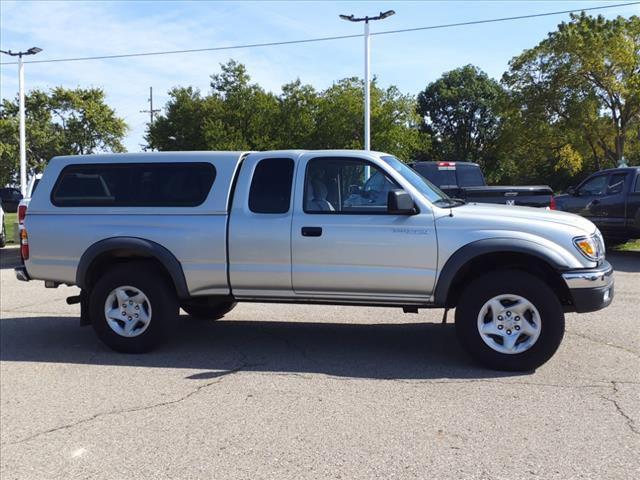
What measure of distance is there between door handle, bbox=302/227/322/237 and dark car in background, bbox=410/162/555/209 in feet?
20.5

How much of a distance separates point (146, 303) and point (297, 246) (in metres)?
1.66

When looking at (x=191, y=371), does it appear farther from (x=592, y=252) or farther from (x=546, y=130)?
(x=546, y=130)

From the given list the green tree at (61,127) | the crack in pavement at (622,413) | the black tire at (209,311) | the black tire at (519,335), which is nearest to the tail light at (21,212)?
the black tire at (209,311)

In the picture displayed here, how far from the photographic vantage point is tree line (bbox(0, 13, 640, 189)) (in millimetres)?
32031

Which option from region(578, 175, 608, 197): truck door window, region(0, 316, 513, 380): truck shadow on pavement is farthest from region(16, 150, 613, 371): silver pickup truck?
region(578, 175, 608, 197): truck door window

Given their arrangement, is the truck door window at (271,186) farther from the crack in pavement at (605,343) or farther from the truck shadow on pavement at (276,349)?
the crack in pavement at (605,343)

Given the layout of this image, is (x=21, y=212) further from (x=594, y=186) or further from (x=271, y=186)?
(x=594, y=186)

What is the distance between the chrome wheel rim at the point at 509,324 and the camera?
5.32 metres

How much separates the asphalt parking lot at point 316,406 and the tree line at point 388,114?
28.5m

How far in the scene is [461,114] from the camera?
58.9 m

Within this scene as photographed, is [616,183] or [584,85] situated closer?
[616,183]

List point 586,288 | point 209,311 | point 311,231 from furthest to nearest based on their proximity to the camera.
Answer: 1. point 209,311
2. point 311,231
3. point 586,288

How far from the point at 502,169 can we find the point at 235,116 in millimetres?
29158

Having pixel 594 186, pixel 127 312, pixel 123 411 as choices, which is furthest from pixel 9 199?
pixel 123 411
